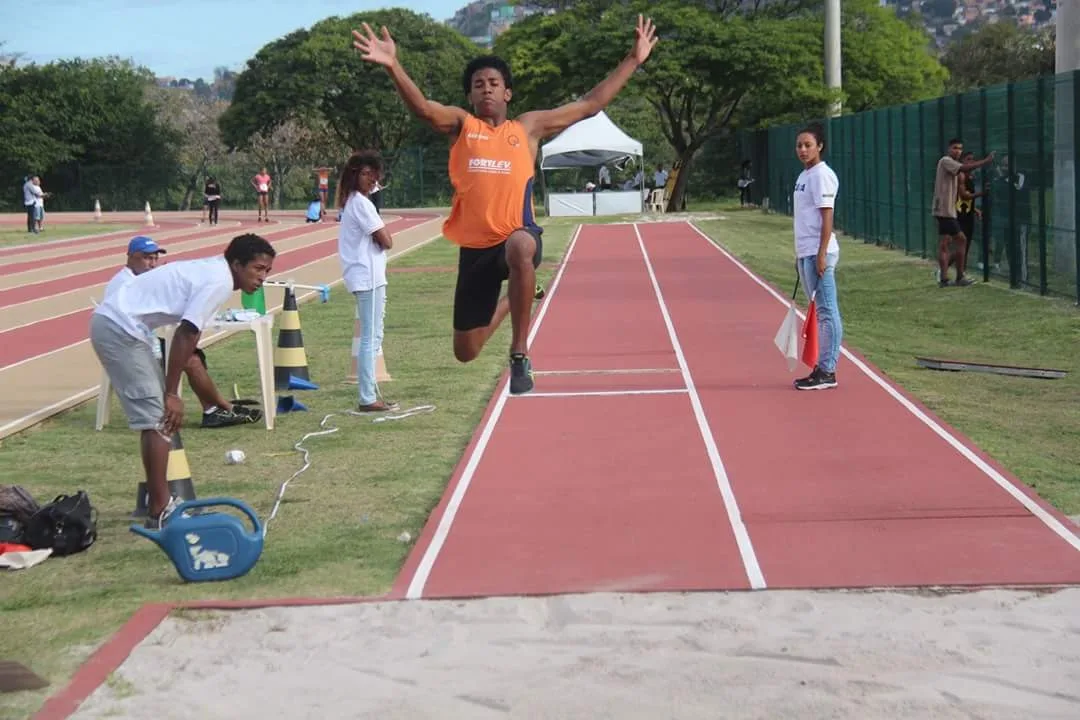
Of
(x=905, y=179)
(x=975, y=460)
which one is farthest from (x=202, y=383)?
(x=905, y=179)

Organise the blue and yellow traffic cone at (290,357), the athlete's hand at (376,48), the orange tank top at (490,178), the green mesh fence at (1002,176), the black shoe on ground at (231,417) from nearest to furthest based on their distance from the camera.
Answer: the athlete's hand at (376,48), the orange tank top at (490,178), the black shoe on ground at (231,417), the blue and yellow traffic cone at (290,357), the green mesh fence at (1002,176)

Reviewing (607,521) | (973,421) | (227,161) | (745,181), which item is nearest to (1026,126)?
(973,421)

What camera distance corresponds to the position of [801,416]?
11.3 metres

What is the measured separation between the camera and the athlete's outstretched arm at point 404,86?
26.4 ft

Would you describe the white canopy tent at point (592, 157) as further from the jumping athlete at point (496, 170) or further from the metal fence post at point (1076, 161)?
the jumping athlete at point (496, 170)

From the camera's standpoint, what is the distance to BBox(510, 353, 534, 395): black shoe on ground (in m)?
9.10

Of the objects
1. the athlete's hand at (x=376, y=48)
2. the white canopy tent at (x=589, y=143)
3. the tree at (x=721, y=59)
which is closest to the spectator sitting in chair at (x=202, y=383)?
the athlete's hand at (x=376, y=48)

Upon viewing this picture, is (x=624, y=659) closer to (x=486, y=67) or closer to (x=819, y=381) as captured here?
(x=486, y=67)

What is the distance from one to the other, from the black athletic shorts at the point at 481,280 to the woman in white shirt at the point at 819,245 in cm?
355

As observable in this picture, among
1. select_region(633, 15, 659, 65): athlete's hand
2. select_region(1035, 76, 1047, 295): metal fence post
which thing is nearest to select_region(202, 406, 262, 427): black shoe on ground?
select_region(633, 15, 659, 65): athlete's hand

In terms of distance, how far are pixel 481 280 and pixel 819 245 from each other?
12.9 feet

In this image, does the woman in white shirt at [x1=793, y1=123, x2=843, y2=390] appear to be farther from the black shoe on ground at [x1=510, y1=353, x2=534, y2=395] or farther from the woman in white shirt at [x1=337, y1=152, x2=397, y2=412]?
the black shoe on ground at [x1=510, y1=353, x2=534, y2=395]

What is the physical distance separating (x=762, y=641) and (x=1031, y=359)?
9.67 m

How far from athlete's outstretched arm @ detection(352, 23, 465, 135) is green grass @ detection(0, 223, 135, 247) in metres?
34.4
